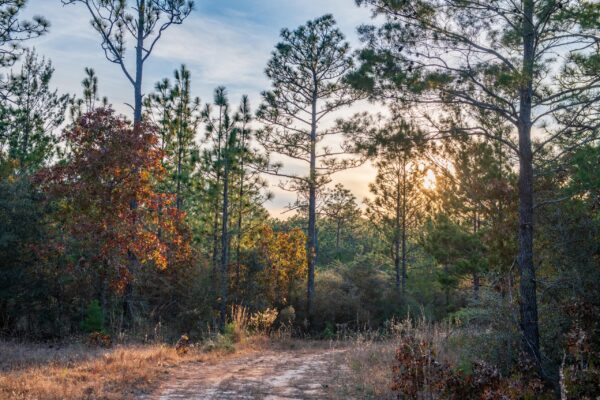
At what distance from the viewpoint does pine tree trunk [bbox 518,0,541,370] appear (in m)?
7.70

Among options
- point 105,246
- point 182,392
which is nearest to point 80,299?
point 105,246

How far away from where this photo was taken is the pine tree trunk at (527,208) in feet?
25.2

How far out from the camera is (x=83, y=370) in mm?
8242

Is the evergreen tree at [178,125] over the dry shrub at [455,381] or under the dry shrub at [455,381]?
over

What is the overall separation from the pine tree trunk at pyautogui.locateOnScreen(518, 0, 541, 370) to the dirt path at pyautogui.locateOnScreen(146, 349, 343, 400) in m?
3.19

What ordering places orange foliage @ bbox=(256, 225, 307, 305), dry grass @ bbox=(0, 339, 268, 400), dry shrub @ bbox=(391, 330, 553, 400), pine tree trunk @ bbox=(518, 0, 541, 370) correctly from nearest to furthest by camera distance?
dry shrub @ bbox=(391, 330, 553, 400) < dry grass @ bbox=(0, 339, 268, 400) < pine tree trunk @ bbox=(518, 0, 541, 370) < orange foliage @ bbox=(256, 225, 307, 305)

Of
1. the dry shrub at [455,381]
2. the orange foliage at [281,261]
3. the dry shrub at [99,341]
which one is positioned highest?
the orange foliage at [281,261]

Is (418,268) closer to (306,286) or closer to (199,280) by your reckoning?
(306,286)

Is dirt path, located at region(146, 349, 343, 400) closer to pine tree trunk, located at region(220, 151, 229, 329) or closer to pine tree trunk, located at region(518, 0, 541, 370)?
pine tree trunk, located at region(518, 0, 541, 370)

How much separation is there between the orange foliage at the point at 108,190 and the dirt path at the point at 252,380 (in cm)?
384

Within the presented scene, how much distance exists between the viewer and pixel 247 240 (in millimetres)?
22000

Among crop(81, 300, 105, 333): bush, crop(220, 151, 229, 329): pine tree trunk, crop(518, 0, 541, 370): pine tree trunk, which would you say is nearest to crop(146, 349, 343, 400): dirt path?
crop(518, 0, 541, 370): pine tree trunk

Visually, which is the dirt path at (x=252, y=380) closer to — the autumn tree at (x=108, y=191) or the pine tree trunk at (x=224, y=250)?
the autumn tree at (x=108, y=191)

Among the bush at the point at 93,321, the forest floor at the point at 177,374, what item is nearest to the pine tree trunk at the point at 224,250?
the bush at the point at 93,321
